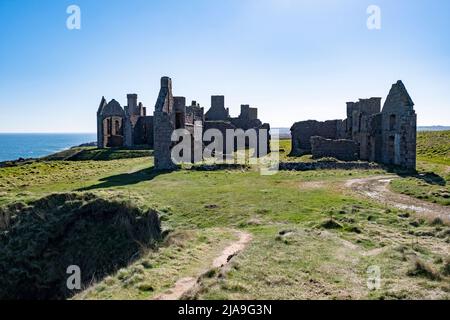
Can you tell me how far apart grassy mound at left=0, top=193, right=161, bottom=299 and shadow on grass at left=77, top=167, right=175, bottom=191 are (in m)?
4.32

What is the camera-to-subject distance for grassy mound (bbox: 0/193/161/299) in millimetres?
19016

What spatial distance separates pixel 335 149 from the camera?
129 feet

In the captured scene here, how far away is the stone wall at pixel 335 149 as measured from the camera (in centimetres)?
3912

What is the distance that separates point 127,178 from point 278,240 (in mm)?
19502

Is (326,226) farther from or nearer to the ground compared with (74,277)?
farther from the ground

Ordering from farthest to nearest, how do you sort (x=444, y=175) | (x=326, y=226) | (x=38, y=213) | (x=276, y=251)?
1. (x=444, y=175)
2. (x=38, y=213)
3. (x=326, y=226)
4. (x=276, y=251)

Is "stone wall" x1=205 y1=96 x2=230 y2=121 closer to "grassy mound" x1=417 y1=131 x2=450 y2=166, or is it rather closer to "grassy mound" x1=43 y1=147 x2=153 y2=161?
"grassy mound" x1=43 y1=147 x2=153 y2=161

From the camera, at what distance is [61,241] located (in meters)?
21.0

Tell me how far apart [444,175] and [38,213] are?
28071mm

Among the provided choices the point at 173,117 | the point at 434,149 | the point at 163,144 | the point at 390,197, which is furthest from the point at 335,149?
the point at 434,149

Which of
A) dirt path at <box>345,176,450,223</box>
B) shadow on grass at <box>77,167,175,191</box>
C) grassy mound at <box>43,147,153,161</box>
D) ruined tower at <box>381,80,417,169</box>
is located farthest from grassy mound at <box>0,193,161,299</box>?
grassy mound at <box>43,147,153,161</box>

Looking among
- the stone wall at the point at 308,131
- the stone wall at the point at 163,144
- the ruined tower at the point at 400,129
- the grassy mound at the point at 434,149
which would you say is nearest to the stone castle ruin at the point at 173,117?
the stone wall at the point at 163,144
